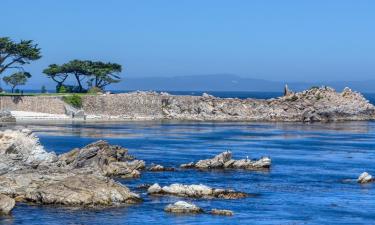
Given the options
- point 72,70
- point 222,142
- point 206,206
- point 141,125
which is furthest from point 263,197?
point 72,70

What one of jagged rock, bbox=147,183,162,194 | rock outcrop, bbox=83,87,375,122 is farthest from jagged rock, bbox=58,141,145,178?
rock outcrop, bbox=83,87,375,122

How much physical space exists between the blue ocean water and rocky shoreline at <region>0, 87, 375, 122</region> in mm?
10591

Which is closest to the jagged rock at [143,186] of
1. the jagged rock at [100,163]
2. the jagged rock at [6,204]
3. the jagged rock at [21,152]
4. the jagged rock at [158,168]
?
the jagged rock at [100,163]

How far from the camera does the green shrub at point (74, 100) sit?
134500 mm

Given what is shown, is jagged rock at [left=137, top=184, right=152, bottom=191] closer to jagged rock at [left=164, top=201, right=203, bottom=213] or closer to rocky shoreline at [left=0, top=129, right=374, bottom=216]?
rocky shoreline at [left=0, top=129, right=374, bottom=216]

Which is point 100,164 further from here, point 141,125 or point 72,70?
point 72,70

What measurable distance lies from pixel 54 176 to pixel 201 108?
97419 millimetres

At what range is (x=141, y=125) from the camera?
124562 mm

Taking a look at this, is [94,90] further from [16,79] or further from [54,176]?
[54,176]

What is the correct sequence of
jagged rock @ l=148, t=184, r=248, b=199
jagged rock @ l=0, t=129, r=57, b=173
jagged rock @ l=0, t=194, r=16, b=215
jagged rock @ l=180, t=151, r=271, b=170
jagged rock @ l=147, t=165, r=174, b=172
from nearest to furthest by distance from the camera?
jagged rock @ l=0, t=194, r=16, b=215 < jagged rock @ l=148, t=184, r=248, b=199 < jagged rock @ l=0, t=129, r=57, b=173 < jagged rock @ l=147, t=165, r=174, b=172 < jagged rock @ l=180, t=151, r=271, b=170

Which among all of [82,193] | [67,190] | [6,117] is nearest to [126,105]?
[6,117]

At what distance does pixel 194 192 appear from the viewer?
1989 inches

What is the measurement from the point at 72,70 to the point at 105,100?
738 inches

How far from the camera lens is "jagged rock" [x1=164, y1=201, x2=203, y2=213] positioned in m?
45.2
